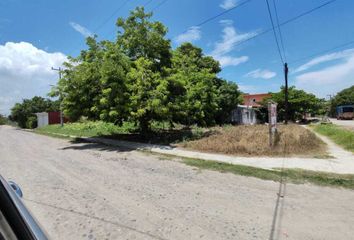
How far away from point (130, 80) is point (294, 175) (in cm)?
1014

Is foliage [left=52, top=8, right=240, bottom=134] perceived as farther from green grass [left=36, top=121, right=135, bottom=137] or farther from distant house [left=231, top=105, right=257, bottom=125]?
distant house [left=231, top=105, right=257, bottom=125]

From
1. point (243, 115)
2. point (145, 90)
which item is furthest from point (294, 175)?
point (243, 115)

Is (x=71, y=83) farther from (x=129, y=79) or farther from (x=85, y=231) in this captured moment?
(x=85, y=231)

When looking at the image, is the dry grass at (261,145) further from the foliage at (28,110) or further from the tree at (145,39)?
the foliage at (28,110)

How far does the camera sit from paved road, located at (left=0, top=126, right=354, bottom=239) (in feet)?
14.9

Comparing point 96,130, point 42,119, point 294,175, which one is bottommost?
point 294,175

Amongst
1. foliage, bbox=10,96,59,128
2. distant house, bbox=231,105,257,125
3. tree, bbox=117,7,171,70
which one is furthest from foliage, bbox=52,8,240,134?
foliage, bbox=10,96,59,128

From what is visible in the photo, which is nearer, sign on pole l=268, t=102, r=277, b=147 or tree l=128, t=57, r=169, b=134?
sign on pole l=268, t=102, r=277, b=147

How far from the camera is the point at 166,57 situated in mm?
17766

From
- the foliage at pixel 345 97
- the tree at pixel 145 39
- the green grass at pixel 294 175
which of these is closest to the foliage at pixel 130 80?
the tree at pixel 145 39

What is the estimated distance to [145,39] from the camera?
1700 cm

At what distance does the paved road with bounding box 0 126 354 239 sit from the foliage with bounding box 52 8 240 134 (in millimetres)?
6555

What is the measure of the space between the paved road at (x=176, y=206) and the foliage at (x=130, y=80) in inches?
258

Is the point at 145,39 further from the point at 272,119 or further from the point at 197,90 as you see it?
the point at 272,119
